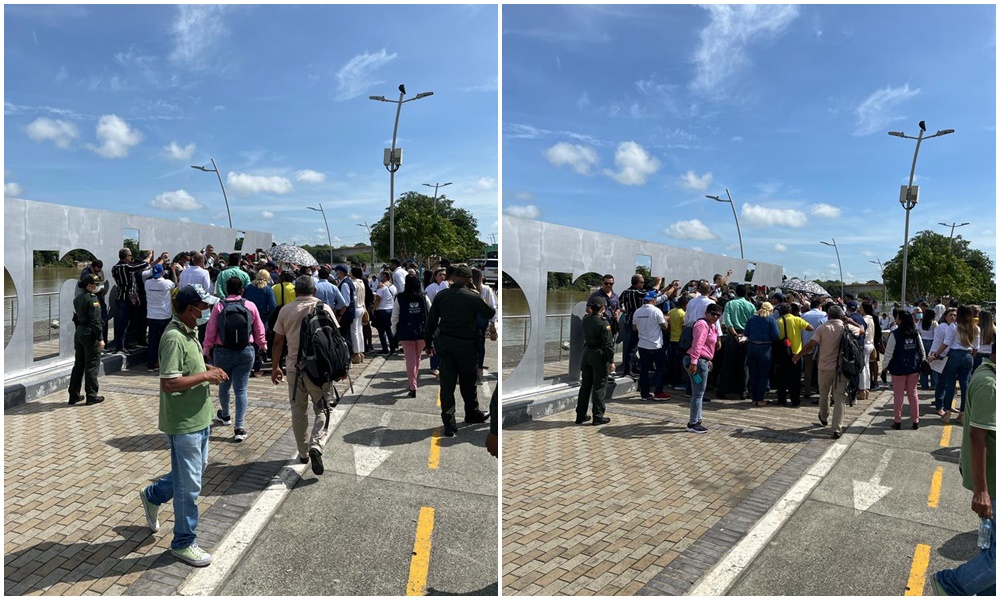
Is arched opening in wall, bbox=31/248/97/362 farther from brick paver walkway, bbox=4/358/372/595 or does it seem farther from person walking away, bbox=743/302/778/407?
person walking away, bbox=743/302/778/407

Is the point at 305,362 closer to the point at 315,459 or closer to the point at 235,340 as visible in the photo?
the point at 315,459

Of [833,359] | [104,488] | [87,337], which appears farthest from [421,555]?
[833,359]

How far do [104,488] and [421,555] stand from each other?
2862mm

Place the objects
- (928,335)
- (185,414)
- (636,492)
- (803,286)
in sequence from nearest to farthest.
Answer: (185,414) < (636,492) < (928,335) < (803,286)

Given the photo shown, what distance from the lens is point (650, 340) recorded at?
32.8 ft

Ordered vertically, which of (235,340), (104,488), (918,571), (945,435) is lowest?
(918,571)

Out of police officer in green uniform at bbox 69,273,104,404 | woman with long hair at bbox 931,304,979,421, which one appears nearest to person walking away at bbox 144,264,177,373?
police officer in green uniform at bbox 69,273,104,404

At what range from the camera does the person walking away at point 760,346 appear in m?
9.93

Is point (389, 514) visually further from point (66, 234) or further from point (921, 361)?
point (66, 234)

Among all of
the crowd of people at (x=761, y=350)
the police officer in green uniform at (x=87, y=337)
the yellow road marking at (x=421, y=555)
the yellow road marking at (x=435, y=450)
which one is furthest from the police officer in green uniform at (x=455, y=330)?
the police officer in green uniform at (x=87, y=337)

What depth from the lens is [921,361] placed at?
8664 millimetres

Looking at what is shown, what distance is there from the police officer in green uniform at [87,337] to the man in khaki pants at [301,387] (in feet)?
9.59

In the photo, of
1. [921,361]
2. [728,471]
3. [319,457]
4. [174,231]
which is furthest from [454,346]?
[174,231]

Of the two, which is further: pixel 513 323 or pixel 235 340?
pixel 513 323
